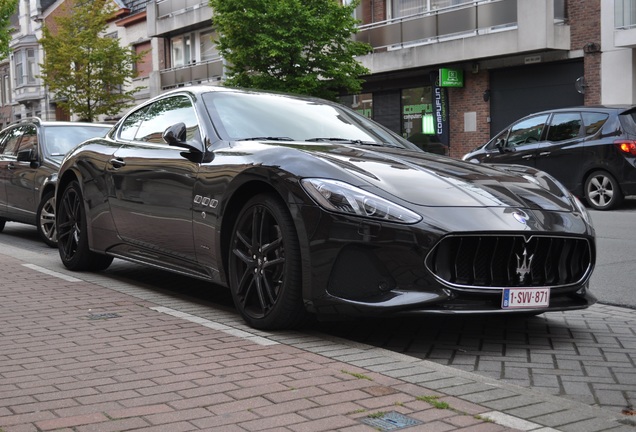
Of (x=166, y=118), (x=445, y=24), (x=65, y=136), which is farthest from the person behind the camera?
(x=445, y=24)

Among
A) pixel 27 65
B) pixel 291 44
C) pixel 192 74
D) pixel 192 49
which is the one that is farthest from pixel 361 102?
pixel 27 65

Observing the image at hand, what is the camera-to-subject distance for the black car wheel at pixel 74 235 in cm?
787

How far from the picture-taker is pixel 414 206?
4844 millimetres

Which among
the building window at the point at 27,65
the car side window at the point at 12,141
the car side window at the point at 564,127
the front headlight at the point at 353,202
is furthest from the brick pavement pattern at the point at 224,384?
the building window at the point at 27,65

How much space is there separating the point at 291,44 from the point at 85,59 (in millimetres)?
15879

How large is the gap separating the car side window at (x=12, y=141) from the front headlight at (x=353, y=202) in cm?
855

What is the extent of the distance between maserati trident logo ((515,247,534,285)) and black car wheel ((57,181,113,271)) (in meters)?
4.17

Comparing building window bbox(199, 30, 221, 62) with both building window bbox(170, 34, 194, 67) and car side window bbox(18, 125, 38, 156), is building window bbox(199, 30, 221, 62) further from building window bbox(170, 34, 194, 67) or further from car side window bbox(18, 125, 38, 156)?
car side window bbox(18, 125, 38, 156)

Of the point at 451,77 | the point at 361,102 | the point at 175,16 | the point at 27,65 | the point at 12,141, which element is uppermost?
the point at 175,16

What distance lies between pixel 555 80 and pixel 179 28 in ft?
73.0

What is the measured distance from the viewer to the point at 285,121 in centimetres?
629

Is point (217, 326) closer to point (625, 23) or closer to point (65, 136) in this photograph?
point (65, 136)

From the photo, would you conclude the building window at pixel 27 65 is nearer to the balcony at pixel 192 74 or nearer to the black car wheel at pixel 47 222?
the balcony at pixel 192 74

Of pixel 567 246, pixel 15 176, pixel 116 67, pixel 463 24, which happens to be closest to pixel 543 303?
pixel 567 246
